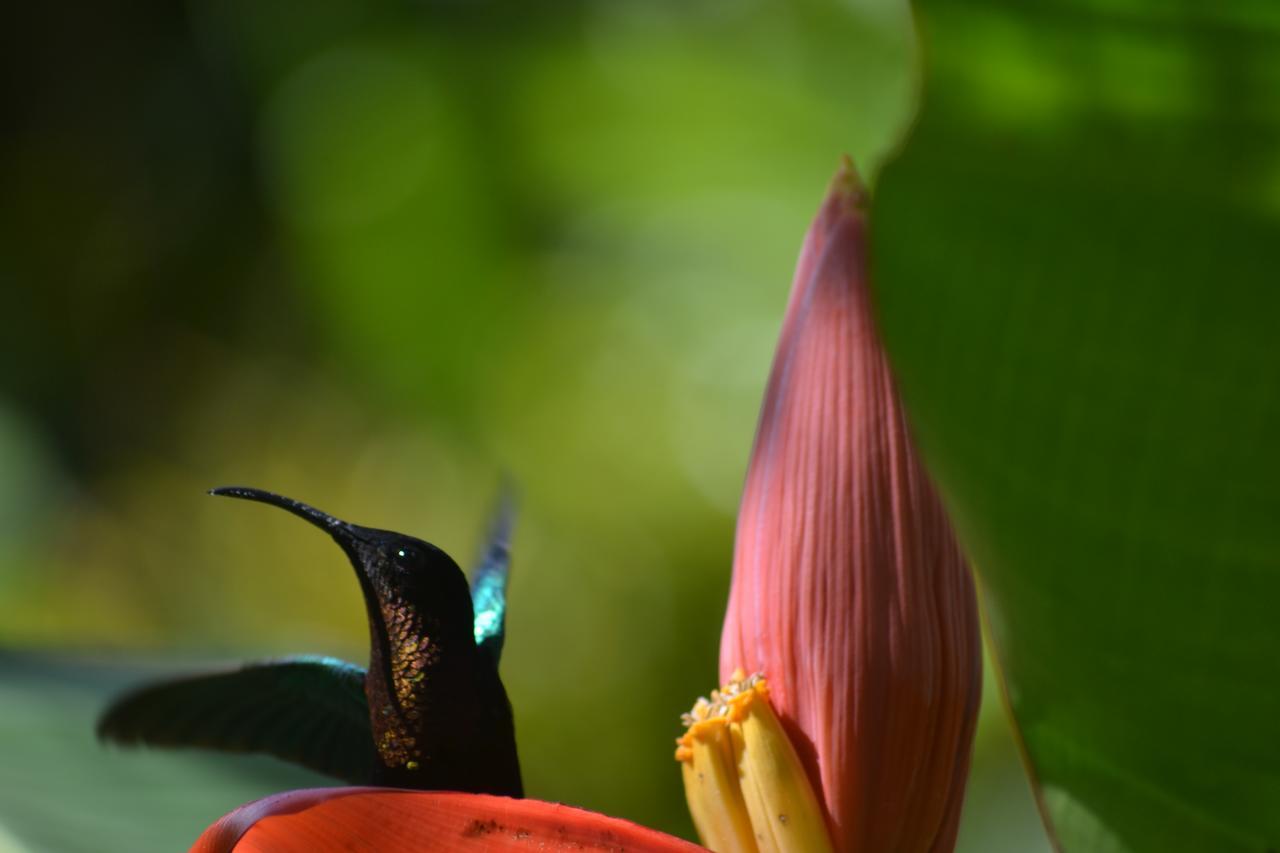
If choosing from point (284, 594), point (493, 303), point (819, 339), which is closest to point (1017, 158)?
point (819, 339)

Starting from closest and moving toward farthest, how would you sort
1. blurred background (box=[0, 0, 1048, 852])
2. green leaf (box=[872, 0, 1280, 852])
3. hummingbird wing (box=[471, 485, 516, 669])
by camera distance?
green leaf (box=[872, 0, 1280, 852])
hummingbird wing (box=[471, 485, 516, 669])
blurred background (box=[0, 0, 1048, 852])

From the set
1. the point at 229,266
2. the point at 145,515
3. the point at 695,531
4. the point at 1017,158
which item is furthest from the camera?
the point at 229,266

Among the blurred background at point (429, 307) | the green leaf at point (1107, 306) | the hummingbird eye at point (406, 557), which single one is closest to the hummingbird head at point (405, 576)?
the hummingbird eye at point (406, 557)

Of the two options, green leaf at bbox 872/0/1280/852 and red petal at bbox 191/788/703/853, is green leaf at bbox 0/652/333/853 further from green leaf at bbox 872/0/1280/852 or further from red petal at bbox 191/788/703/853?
green leaf at bbox 872/0/1280/852

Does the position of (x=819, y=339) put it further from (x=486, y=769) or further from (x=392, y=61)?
(x=392, y=61)

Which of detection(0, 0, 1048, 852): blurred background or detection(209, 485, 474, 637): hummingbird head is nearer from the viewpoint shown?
detection(209, 485, 474, 637): hummingbird head

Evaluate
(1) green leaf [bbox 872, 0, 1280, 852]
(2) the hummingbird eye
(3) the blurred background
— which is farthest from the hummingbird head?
(3) the blurred background

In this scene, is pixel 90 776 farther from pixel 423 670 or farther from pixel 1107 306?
pixel 1107 306
